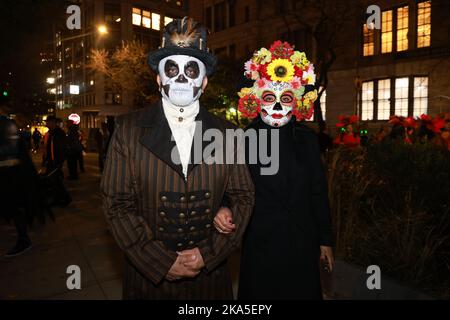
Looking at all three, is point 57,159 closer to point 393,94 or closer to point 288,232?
point 288,232

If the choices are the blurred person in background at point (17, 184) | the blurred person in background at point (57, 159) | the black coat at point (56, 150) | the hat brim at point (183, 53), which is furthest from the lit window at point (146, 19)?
the hat brim at point (183, 53)

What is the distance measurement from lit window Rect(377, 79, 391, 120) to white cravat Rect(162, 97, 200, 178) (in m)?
20.7

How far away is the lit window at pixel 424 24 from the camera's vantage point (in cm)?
1938

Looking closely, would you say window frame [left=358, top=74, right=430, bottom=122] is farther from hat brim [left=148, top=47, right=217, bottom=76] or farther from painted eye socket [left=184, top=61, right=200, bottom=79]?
painted eye socket [left=184, top=61, right=200, bottom=79]

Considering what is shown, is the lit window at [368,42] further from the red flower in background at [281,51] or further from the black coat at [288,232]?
the black coat at [288,232]

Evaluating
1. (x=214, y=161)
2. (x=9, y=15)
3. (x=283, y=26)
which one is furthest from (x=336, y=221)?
(x=283, y=26)

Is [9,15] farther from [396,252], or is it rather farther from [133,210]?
[396,252]

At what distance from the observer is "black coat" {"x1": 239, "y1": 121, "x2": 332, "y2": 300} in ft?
10.3

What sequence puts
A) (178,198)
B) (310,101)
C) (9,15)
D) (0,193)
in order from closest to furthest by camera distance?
(178,198), (310,101), (0,193), (9,15)

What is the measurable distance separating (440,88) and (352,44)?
5869 mm

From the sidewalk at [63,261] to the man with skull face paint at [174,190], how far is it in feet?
7.91

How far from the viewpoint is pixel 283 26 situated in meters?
25.9

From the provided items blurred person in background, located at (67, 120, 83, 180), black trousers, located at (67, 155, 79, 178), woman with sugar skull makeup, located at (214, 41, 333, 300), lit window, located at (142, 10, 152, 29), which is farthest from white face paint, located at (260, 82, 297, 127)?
lit window, located at (142, 10, 152, 29)

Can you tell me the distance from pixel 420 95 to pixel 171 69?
20.2 meters
